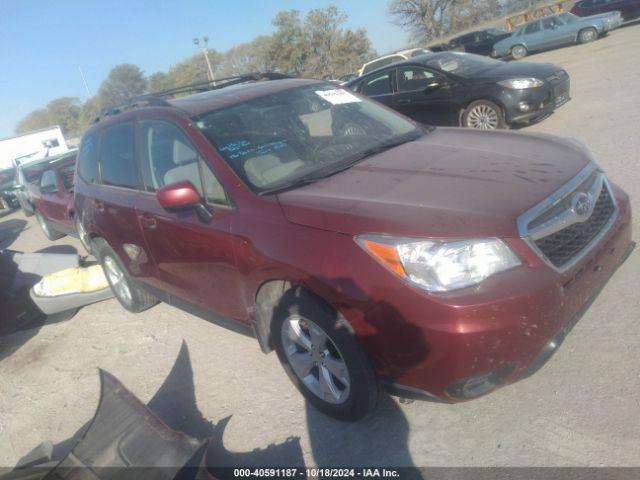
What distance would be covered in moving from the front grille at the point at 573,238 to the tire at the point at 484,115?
5.88m

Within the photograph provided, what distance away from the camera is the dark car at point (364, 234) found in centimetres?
227

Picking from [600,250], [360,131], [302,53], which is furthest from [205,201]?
[302,53]

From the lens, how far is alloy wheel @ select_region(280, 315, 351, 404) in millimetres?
2711

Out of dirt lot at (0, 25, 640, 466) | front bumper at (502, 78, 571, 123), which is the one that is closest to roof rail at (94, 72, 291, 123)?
dirt lot at (0, 25, 640, 466)

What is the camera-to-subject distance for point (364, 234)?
94.0 inches

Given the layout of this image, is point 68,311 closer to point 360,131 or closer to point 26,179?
point 360,131

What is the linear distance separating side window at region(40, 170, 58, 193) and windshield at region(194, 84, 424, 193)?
5.96 metres

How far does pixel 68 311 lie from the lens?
5.62 meters

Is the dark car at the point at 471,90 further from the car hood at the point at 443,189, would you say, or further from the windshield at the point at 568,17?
the windshield at the point at 568,17

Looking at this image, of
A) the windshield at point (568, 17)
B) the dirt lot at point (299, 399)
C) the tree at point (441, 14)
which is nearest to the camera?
the dirt lot at point (299, 399)

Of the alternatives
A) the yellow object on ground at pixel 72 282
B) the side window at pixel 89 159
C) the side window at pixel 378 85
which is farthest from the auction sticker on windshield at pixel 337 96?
the side window at pixel 378 85

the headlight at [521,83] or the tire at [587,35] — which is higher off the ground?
the headlight at [521,83]

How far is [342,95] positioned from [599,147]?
416 cm

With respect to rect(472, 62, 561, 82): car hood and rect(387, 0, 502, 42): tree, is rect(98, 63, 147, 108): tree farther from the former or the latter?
rect(472, 62, 561, 82): car hood
